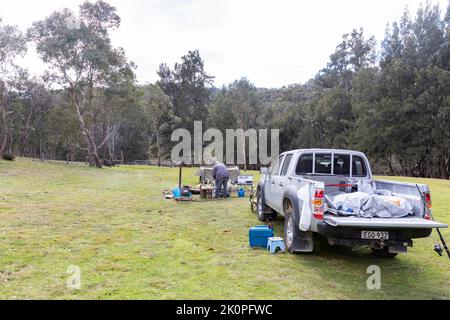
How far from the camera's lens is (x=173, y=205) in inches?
444

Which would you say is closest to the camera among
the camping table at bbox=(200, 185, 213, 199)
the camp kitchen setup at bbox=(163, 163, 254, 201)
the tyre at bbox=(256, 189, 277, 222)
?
the tyre at bbox=(256, 189, 277, 222)

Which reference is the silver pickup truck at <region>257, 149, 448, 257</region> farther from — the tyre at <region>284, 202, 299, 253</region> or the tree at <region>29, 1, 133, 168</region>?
the tree at <region>29, 1, 133, 168</region>

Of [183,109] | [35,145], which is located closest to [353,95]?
[183,109]

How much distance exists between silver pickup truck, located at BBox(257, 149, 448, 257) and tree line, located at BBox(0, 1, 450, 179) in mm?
26337

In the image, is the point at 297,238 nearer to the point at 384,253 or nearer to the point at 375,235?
the point at 375,235

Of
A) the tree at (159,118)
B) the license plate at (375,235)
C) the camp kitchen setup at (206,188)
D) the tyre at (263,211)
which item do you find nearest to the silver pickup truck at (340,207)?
the license plate at (375,235)

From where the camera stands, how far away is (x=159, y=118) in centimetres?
5272

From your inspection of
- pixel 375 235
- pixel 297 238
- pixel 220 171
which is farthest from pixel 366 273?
pixel 220 171

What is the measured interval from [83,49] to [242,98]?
27487 mm

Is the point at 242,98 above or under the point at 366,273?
above

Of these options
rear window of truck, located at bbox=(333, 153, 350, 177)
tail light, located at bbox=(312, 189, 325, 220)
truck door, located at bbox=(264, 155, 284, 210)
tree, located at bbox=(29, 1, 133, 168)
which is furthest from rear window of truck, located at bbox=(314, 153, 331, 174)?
tree, located at bbox=(29, 1, 133, 168)

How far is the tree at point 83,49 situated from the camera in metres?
28.8

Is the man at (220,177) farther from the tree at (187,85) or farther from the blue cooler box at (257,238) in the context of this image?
the tree at (187,85)

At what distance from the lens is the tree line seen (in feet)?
98.8
